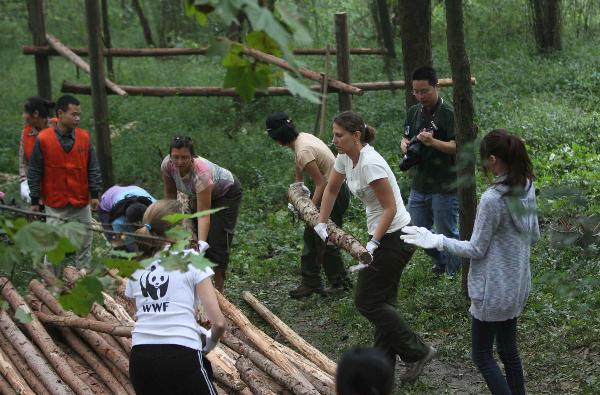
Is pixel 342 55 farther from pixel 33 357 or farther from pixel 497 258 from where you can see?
pixel 497 258

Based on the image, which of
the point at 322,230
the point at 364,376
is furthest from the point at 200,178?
the point at 364,376

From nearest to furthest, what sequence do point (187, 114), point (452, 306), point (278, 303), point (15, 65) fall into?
point (452, 306), point (278, 303), point (187, 114), point (15, 65)

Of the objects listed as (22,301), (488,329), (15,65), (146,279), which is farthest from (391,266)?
(15,65)

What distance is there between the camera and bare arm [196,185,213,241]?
6.93m

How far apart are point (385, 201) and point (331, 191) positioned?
0.82 m

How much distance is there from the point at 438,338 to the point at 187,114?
1029 centimetres

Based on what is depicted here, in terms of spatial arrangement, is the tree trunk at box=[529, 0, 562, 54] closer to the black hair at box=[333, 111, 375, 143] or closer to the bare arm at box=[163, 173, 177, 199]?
the bare arm at box=[163, 173, 177, 199]

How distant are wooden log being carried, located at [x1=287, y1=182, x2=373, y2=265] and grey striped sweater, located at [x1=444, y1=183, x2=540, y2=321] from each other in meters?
0.96

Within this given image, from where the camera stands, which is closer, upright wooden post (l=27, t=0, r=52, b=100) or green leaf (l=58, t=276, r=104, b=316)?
green leaf (l=58, t=276, r=104, b=316)

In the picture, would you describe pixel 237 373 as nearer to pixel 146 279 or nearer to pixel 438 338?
pixel 146 279

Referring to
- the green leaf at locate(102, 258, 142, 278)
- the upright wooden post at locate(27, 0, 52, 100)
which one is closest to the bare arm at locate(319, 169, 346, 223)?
the green leaf at locate(102, 258, 142, 278)

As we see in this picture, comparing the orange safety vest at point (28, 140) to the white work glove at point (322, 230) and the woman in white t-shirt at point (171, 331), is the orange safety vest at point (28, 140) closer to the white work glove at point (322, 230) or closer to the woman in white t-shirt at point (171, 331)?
the white work glove at point (322, 230)

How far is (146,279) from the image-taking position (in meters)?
4.38

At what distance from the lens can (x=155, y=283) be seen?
14.3 ft
